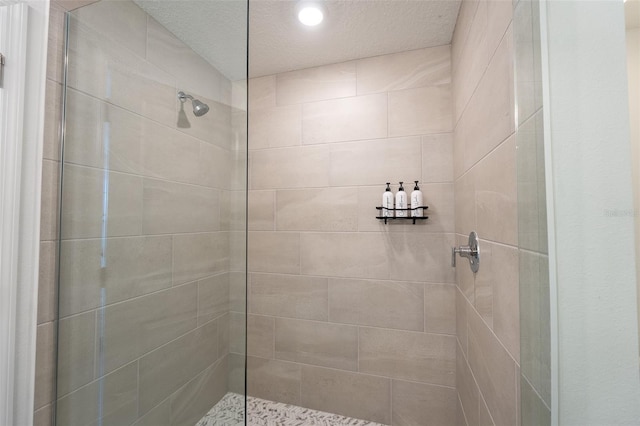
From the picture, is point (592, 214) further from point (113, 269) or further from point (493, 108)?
point (113, 269)

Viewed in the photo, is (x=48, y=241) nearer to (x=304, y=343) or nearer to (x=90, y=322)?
(x=90, y=322)

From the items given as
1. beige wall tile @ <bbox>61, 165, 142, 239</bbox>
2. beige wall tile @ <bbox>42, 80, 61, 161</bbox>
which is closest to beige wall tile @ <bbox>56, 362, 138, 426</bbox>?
beige wall tile @ <bbox>61, 165, 142, 239</bbox>

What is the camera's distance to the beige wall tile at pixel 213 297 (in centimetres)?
84

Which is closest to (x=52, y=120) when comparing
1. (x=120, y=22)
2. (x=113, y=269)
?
(x=120, y=22)

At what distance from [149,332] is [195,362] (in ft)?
0.61

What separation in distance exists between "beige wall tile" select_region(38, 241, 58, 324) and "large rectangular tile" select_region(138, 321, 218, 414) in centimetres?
32

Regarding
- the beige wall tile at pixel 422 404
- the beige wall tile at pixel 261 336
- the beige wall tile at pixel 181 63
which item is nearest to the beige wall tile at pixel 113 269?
the beige wall tile at pixel 181 63

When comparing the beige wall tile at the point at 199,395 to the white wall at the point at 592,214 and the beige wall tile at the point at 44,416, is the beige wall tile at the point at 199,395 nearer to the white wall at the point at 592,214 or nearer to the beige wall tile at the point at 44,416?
the beige wall tile at the point at 44,416

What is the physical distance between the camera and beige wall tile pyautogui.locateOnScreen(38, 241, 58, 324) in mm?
838

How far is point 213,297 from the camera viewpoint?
0.85 metres

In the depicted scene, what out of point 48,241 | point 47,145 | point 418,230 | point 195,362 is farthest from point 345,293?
point 47,145

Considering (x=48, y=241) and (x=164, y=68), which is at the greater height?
(x=164, y=68)

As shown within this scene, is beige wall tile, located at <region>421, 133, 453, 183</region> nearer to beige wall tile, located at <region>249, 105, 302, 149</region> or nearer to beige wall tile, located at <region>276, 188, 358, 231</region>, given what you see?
beige wall tile, located at <region>276, 188, 358, 231</region>

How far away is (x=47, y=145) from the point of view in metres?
0.86
